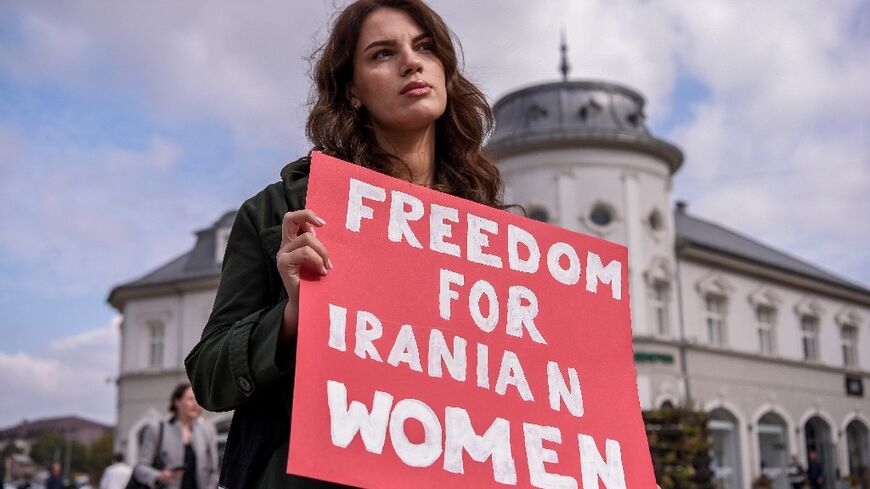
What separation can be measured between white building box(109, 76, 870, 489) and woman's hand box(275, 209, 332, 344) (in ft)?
79.8

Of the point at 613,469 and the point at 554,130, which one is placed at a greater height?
the point at 554,130

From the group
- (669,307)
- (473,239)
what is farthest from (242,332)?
(669,307)

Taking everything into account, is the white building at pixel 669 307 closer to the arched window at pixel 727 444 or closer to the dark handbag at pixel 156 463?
the arched window at pixel 727 444

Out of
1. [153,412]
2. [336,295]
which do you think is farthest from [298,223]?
[153,412]

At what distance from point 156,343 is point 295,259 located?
35.1m

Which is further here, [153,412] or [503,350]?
[153,412]

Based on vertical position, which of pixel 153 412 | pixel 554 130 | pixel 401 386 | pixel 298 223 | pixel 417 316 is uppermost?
pixel 554 130

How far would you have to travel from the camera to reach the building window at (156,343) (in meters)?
34.7

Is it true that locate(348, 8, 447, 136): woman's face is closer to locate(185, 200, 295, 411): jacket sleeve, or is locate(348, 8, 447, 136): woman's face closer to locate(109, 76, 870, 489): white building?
locate(185, 200, 295, 411): jacket sleeve

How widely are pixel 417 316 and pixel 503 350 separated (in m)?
0.18

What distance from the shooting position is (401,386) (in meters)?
1.58

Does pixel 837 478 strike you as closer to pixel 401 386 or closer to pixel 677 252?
pixel 677 252

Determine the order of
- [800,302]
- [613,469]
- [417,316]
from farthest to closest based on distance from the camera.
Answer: [800,302] → [613,469] → [417,316]

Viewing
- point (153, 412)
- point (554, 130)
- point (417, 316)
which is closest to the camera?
point (417, 316)
